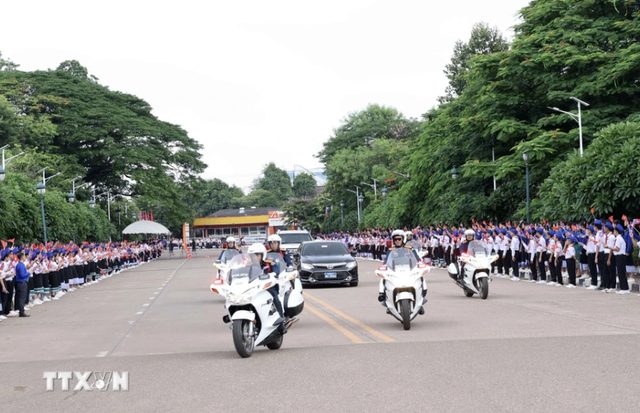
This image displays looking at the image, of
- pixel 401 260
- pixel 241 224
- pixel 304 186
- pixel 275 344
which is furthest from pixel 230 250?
pixel 304 186

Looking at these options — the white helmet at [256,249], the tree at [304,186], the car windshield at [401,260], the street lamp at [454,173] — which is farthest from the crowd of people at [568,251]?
the tree at [304,186]

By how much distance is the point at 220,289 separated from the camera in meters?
11.6

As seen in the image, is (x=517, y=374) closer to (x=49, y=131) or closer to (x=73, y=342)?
(x=73, y=342)

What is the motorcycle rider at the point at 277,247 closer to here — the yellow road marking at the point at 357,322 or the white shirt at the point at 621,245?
the yellow road marking at the point at 357,322

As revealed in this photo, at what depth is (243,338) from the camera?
10805 mm

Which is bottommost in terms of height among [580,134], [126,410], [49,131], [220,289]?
[126,410]

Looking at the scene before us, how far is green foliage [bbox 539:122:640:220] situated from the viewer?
2512 cm

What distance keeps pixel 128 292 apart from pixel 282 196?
143706mm

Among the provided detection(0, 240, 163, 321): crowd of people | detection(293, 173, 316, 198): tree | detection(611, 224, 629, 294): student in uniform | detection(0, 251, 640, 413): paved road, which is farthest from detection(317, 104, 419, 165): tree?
detection(0, 251, 640, 413): paved road

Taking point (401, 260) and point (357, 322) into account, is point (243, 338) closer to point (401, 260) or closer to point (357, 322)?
point (401, 260)

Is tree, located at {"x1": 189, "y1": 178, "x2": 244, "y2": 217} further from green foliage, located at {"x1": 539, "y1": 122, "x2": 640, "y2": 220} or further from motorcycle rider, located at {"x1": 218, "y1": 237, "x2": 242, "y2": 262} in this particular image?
motorcycle rider, located at {"x1": 218, "y1": 237, "x2": 242, "y2": 262}

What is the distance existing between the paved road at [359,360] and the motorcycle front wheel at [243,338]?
159mm

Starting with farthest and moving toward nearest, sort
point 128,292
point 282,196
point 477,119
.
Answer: point 282,196 < point 477,119 < point 128,292

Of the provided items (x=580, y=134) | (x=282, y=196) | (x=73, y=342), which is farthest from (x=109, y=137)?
(x=282, y=196)
